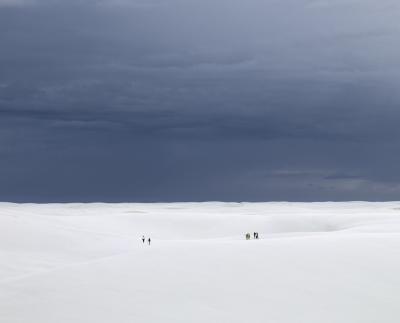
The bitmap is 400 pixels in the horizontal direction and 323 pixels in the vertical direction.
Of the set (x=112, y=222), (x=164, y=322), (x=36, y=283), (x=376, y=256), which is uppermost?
(x=112, y=222)

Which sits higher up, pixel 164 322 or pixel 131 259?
pixel 131 259

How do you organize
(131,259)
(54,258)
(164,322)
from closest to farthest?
(164,322) < (131,259) < (54,258)

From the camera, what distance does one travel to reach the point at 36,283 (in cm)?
1445

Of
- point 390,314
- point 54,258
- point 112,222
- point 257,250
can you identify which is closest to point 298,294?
point 390,314

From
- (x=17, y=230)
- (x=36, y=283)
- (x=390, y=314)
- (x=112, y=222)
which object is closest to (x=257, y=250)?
(x=390, y=314)

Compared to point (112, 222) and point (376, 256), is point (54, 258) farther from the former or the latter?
point (112, 222)

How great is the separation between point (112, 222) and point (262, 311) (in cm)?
4636

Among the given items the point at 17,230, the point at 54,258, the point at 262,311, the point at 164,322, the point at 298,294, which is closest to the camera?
the point at 164,322

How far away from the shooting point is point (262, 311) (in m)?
13.5

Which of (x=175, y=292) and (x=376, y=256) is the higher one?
(x=376, y=256)

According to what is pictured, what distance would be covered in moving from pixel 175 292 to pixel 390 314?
15.0 ft

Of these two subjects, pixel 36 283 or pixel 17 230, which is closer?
pixel 36 283

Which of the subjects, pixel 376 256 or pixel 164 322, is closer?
pixel 164 322

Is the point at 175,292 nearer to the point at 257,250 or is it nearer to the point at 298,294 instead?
the point at 298,294
